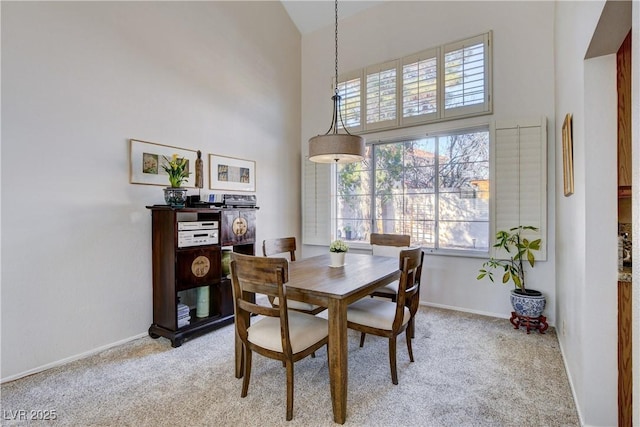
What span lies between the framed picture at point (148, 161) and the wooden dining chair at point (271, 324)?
169 cm

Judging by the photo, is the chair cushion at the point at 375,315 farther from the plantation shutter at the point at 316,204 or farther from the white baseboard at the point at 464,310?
the plantation shutter at the point at 316,204

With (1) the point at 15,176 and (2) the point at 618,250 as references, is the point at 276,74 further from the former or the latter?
(2) the point at 618,250

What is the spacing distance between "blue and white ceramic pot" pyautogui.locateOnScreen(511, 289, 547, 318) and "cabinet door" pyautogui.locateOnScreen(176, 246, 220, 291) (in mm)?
2948

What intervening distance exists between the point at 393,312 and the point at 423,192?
2.11 meters

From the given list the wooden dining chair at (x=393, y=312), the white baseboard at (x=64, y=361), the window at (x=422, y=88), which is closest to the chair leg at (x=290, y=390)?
the wooden dining chair at (x=393, y=312)

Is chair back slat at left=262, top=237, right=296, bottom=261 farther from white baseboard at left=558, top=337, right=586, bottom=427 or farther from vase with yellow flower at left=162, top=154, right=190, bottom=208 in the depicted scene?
white baseboard at left=558, top=337, right=586, bottom=427

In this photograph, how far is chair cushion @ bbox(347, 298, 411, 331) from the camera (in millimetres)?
2104

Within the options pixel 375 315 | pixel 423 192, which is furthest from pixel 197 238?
pixel 423 192

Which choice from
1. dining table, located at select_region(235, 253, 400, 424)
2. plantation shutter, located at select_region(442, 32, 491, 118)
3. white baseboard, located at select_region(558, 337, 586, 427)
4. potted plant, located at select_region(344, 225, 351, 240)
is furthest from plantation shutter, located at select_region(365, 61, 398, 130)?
white baseboard, located at select_region(558, 337, 586, 427)

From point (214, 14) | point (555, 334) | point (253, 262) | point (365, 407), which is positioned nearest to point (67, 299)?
point (253, 262)

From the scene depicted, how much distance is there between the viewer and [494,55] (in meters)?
3.39

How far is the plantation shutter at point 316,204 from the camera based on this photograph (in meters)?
4.55

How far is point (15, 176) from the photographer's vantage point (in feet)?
7.18

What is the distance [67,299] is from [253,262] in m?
1.83
